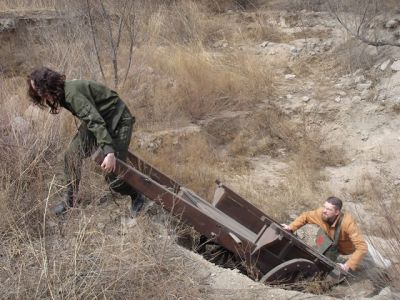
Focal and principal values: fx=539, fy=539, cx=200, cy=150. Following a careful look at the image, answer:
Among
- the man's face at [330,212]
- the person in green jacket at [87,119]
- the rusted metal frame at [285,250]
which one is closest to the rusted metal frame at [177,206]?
the person in green jacket at [87,119]

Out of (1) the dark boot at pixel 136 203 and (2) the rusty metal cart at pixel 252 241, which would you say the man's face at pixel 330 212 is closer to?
(2) the rusty metal cart at pixel 252 241

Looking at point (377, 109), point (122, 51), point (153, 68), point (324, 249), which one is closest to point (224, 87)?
point (153, 68)

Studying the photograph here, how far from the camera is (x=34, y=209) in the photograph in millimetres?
3932

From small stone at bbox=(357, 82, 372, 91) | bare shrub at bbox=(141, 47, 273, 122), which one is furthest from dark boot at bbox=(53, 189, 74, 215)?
small stone at bbox=(357, 82, 372, 91)

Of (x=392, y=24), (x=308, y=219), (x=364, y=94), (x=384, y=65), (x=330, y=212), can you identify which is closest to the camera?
(x=330, y=212)

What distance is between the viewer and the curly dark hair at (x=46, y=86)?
406 cm

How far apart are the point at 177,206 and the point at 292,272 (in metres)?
1.04

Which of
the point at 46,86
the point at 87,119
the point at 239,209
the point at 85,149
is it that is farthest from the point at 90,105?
the point at 239,209

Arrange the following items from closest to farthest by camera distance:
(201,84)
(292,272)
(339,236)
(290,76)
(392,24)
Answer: (292,272) < (339,236) < (201,84) < (290,76) < (392,24)

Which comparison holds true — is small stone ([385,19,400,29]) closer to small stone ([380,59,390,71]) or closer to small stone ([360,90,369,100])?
small stone ([380,59,390,71])

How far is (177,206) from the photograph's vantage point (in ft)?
13.6

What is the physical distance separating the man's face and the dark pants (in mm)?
1735

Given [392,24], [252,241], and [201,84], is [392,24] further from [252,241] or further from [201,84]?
[252,241]

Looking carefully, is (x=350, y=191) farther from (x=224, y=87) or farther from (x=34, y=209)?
(x=34, y=209)
